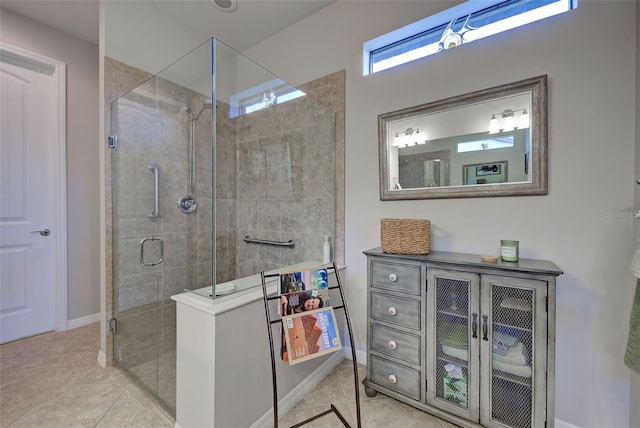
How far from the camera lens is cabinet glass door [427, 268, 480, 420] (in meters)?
1.41

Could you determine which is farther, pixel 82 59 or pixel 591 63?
pixel 82 59

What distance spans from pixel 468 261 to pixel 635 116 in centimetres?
105

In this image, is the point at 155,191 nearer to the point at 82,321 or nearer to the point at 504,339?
the point at 82,321

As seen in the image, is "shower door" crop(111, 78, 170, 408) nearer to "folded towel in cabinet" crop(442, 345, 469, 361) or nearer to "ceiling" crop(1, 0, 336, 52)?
"ceiling" crop(1, 0, 336, 52)

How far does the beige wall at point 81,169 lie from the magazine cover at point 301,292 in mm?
2744

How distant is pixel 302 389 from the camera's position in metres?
1.75

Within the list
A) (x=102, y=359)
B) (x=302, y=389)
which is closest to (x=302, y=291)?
(x=302, y=389)

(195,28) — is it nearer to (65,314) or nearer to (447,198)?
(447,198)

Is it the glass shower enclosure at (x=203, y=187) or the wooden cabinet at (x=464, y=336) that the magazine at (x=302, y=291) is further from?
the wooden cabinet at (x=464, y=336)

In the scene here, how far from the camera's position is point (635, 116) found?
1.27 metres

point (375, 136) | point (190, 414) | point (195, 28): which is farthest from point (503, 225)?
point (195, 28)

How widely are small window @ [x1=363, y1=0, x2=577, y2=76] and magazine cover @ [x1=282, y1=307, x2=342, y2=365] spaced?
1.92 metres

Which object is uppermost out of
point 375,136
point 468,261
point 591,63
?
point 591,63

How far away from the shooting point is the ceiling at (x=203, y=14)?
2.29m
